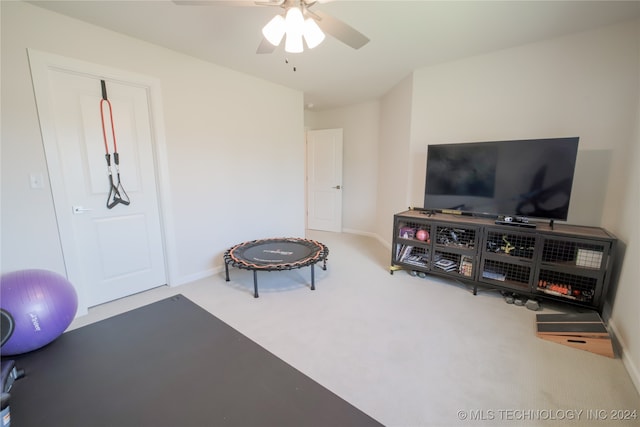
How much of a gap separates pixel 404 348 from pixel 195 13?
3.00 meters

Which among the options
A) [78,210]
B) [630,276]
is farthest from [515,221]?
[78,210]

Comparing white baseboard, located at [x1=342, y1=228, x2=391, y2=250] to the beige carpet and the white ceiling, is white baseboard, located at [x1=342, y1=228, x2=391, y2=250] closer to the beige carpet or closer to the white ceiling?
the beige carpet

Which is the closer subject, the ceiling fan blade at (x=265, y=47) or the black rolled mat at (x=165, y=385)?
the black rolled mat at (x=165, y=385)

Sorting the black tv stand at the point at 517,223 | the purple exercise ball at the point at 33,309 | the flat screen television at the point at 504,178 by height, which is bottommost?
the black tv stand at the point at 517,223

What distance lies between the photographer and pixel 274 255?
3070mm

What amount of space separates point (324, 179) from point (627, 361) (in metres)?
4.47

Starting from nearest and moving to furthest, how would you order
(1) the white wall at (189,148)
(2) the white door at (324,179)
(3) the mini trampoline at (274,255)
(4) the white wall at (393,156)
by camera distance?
(1) the white wall at (189,148) < (3) the mini trampoline at (274,255) < (4) the white wall at (393,156) < (2) the white door at (324,179)

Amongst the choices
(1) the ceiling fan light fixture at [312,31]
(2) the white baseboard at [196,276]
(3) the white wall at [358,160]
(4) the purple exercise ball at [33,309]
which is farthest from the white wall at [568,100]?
(4) the purple exercise ball at [33,309]

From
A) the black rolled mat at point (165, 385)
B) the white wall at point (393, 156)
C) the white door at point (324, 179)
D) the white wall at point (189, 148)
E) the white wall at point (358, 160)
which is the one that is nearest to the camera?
the black rolled mat at point (165, 385)

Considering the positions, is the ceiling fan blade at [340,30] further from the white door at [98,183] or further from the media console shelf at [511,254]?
the white door at [98,183]

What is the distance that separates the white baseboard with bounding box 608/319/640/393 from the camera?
5.32 ft

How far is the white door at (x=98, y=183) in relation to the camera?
2.19 m

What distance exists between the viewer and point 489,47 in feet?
8.91

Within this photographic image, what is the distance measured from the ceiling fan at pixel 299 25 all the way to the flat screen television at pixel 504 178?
1.73m
